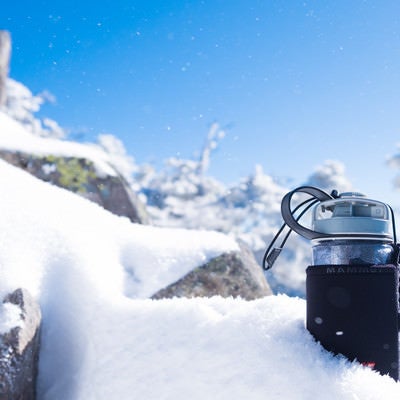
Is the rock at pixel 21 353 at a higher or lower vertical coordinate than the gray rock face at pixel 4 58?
lower

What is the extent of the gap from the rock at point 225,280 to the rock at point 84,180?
157 centimetres

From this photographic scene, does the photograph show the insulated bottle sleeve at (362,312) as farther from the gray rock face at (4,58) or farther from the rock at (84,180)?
the gray rock face at (4,58)

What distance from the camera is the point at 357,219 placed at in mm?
1447

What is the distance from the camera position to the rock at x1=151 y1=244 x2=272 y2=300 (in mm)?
2895

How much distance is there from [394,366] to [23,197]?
196 cm

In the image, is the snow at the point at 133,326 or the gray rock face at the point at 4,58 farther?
the gray rock face at the point at 4,58

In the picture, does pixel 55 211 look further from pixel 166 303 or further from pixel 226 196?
pixel 226 196

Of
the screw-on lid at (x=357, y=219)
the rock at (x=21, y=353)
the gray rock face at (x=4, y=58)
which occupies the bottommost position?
the rock at (x=21, y=353)

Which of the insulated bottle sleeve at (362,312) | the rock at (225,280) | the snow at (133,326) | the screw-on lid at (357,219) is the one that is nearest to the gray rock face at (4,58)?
the snow at (133,326)

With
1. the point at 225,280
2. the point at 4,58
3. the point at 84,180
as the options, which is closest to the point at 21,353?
the point at 225,280

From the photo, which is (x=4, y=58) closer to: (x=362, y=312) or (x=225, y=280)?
(x=225, y=280)

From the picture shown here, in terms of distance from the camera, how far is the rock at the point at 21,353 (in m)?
1.65

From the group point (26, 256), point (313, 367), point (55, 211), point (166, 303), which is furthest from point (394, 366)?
point (55, 211)

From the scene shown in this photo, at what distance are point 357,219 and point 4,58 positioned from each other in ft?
29.6
